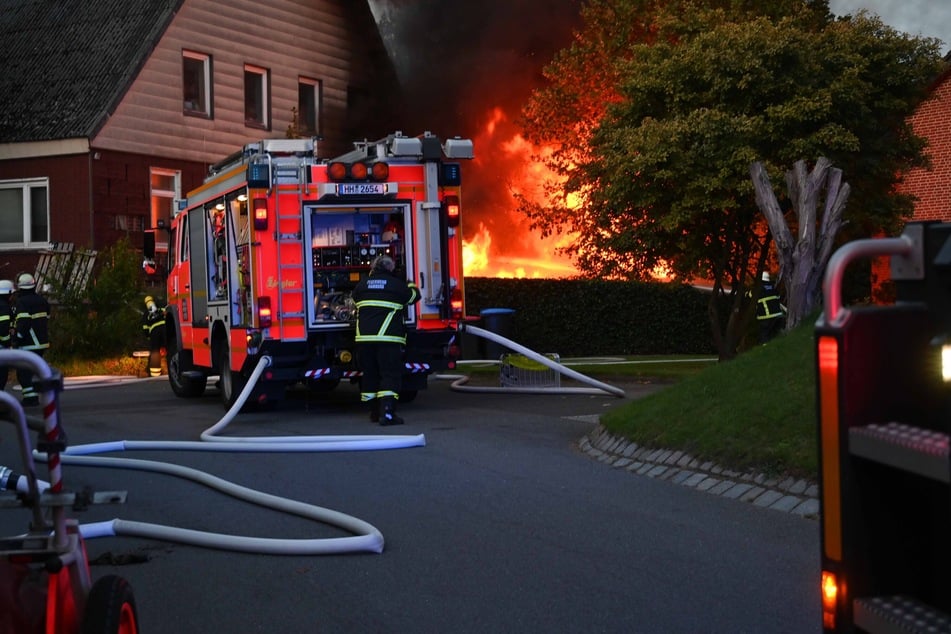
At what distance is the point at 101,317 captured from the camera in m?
23.4

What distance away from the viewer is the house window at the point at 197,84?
94.3 feet

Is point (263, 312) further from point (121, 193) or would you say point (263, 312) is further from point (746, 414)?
point (121, 193)

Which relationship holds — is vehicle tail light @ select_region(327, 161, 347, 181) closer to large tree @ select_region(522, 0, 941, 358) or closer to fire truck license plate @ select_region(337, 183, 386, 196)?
fire truck license plate @ select_region(337, 183, 386, 196)

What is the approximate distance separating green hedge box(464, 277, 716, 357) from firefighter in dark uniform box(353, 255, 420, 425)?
11.4 meters

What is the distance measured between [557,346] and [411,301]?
13965mm

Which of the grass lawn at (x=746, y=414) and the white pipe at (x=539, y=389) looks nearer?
the grass lawn at (x=746, y=414)

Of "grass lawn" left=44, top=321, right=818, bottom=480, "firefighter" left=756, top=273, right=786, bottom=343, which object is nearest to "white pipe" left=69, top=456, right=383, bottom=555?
"grass lawn" left=44, top=321, right=818, bottom=480

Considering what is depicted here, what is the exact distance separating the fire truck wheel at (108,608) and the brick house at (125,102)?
23070 millimetres

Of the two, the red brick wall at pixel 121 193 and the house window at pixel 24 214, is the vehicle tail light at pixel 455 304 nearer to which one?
the red brick wall at pixel 121 193

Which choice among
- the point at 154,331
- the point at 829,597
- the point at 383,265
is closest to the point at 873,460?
the point at 829,597

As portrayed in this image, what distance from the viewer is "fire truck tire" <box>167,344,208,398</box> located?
692 inches

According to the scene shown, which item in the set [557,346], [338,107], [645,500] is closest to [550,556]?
[645,500]

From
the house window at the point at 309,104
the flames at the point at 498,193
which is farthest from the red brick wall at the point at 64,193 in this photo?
the flames at the point at 498,193

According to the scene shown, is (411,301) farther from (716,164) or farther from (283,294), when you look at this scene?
(716,164)
